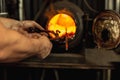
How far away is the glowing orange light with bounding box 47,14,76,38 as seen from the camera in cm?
184

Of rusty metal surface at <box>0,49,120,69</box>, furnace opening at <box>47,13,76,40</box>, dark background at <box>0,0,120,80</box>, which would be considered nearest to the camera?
rusty metal surface at <box>0,49,120,69</box>

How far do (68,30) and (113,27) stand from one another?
31 centimetres

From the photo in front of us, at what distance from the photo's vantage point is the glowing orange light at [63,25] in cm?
184

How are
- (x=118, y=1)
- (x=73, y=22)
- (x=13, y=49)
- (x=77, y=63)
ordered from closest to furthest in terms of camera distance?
(x=13, y=49)
(x=77, y=63)
(x=73, y=22)
(x=118, y=1)

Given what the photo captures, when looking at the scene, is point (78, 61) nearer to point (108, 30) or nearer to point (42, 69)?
point (108, 30)

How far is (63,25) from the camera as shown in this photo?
186 centimetres

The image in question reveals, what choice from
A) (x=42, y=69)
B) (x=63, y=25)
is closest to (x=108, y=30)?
(x=63, y=25)

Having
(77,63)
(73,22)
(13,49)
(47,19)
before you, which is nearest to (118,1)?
(73,22)

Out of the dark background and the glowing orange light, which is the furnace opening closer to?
the glowing orange light

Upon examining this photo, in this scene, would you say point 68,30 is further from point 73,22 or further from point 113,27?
point 113,27

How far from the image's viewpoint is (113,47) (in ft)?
6.10

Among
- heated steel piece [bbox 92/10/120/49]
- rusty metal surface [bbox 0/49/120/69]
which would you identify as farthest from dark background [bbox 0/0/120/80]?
rusty metal surface [bbox 0/49/120/69]

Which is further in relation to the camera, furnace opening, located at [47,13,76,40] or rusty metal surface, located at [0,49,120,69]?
furnace opening, located at [47,13,76,40]

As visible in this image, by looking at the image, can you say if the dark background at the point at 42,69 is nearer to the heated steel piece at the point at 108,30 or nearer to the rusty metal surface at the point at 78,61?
the heated steel piece at the point at 108,30
